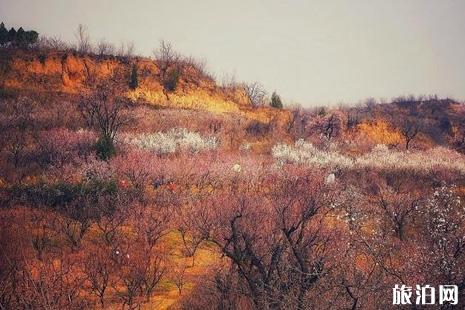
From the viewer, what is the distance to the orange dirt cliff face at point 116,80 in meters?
60.2

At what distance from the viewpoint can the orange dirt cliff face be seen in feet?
197

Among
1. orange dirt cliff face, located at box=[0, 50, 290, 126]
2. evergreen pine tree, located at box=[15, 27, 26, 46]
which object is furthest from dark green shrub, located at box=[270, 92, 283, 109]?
evergreen pine tree, located at box=[15, 27, 26, 46]

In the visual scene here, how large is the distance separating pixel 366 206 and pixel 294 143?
25.9 meters

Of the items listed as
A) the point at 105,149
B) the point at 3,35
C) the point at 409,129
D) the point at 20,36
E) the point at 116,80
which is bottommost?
the point at 105,149

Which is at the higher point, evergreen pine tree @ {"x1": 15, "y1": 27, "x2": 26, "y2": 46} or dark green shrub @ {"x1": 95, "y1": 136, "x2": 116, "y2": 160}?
evergreen pine tree @ {"x1": 15, "y1": 27, "x2": 26, "y2": 46}

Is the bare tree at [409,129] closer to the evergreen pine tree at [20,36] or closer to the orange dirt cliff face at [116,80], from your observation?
the orange dirt cliff face at [116,80]

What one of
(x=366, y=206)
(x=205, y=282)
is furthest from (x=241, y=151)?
(x=205, y=282)

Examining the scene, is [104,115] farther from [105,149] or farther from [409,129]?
[409,129]

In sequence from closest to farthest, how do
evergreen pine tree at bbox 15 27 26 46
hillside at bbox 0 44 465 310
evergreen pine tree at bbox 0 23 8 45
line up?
1. hillside at bbox 0 44 465 310
2. evergreen pine tree at bbox 0 23 8 45
3. evergreen pine tree at bbox 15 27 26 46

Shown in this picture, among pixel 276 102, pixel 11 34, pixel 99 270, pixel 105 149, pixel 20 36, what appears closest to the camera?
pixel 99 270

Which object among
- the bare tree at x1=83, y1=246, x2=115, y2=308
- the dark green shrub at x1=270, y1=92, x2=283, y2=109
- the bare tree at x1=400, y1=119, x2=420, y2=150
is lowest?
the bare tree at x1=83, y1=246, x2=115, y2=308

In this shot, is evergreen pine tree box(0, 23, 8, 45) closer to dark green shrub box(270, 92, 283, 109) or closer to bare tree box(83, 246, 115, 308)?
dark green shrub box(270, 92, 283, 109)

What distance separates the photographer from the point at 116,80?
66438 mm

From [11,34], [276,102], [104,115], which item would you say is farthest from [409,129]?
[11,34]
